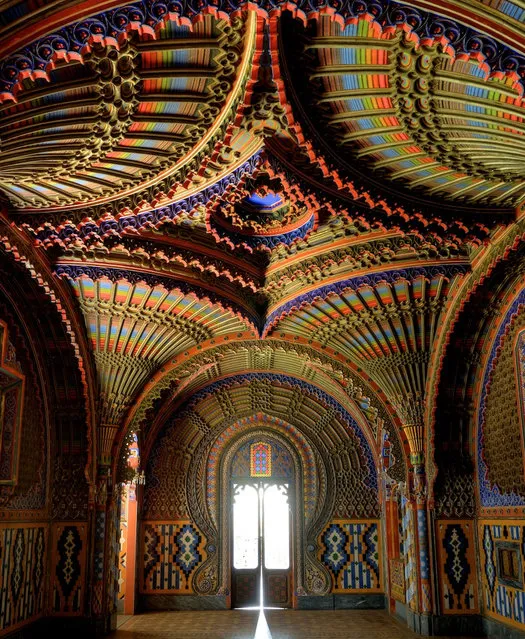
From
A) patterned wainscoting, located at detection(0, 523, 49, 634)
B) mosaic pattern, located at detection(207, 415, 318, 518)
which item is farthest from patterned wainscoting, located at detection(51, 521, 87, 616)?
mosaic pattern, located at detection(207, 415, 318, 518)

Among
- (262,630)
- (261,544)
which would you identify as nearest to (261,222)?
(262,630)

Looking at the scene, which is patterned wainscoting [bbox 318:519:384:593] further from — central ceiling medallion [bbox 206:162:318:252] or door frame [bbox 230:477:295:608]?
central ceiling medallion [bbox 206:162:318:252]

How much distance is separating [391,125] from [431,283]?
14.8 ft

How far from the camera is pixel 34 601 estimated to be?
11281 millimetres

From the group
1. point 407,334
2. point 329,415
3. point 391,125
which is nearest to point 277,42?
point 391,125

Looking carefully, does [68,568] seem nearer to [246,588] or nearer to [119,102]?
[246,588]

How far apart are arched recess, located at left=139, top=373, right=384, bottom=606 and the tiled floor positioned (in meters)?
0.91

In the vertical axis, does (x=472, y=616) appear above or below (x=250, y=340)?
below

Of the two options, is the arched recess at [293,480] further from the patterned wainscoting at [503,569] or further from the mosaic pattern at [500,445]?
Answer: the mosaic pattern at [500,445]

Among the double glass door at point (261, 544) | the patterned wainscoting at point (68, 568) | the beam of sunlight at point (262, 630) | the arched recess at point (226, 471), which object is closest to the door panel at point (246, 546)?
the double glass door at point (261, 544)

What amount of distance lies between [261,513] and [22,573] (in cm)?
749

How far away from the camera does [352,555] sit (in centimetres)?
1616

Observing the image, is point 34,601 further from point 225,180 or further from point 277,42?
point 277,42

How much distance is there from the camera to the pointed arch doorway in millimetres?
16672
